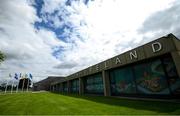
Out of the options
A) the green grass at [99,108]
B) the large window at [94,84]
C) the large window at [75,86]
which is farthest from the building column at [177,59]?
the large window at [75,86]

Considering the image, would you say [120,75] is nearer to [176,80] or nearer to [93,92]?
[176,80]

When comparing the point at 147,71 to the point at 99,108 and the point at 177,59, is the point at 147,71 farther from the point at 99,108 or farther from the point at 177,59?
the point at 99,108

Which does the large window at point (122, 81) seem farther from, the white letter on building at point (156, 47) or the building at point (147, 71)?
the white letter on building at point (156, 47)

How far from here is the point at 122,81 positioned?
18.4 meters

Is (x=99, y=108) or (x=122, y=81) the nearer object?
(x=99, y=108)

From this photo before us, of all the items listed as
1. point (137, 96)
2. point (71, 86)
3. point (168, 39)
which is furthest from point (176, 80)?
point (71, 86)

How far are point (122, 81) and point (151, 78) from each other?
4.94m

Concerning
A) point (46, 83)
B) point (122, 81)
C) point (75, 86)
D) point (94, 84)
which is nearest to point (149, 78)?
point (122, 81)

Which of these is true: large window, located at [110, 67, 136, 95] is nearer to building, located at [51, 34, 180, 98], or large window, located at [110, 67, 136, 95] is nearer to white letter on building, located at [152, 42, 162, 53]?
building, located at [51, 34, 180, 98]

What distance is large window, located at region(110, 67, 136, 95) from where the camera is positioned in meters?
16.9

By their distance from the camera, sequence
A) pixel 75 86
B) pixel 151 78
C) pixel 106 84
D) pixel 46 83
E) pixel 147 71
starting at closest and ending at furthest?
pixel 151 78
pixel 147 71
pixel 106 84
pixel 75 86
pixel 46 83

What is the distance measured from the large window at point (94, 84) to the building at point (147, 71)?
2.82 meters

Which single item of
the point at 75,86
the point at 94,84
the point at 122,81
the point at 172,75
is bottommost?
the point at 75,86

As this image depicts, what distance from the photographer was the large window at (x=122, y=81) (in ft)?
55.4
